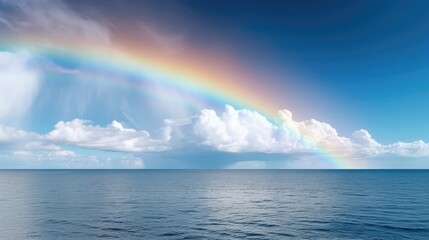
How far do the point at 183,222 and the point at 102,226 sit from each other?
14.2 metres

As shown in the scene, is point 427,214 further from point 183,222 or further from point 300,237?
point 183,222

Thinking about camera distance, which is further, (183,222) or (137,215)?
(137,215)

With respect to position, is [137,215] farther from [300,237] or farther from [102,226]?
[300,237]

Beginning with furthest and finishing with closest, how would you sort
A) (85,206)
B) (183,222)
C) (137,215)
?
(85,206), (137,215), (183,222)

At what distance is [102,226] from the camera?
194ft

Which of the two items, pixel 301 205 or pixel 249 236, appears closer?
pixel 249 236

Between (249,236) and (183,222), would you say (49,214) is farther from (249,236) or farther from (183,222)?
(249,236)

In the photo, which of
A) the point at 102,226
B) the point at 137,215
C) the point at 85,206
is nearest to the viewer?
the point at 102,226

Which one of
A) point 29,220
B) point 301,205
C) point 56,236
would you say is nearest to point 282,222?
point 301,205

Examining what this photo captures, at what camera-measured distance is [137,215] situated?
7050 centimetres

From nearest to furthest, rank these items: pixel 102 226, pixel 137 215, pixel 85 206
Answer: pixel 102 226 < pixel 137 215 < pixel 85 206

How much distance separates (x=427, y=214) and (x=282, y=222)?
106 ft

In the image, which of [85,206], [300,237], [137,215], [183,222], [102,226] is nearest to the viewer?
[300,237]

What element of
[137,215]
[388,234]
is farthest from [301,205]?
[137,215]
